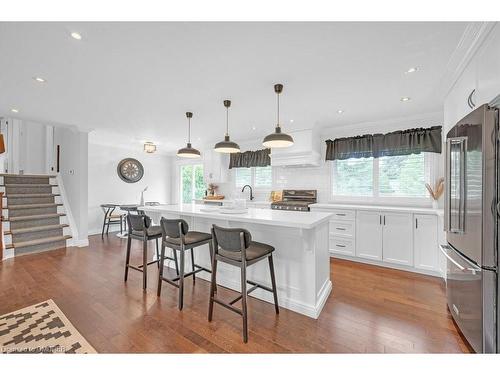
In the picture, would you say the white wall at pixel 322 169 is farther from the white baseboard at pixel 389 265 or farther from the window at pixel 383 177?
the white baseboard at pixel 389 265

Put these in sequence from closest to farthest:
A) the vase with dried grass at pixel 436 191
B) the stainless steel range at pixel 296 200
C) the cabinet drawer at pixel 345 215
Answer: the vase with dried grass at pixel 436 191 → the cabinet drawer at pixel 345 215 → the stainless steel range at pixel 296 200

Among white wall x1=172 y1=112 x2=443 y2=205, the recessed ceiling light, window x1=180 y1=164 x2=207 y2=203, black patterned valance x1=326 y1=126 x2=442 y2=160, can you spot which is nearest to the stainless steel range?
white wall x1=172 y1=112 x2=443 y2=205

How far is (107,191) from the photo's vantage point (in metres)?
6.16

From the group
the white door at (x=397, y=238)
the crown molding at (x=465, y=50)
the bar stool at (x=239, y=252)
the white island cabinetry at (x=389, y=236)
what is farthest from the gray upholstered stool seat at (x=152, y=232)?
the crown molding at (x=465, y=50)

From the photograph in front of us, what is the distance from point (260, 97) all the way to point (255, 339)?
2.72 meters

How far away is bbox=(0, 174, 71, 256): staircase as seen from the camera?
4109mm

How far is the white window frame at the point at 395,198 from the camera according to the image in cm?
360

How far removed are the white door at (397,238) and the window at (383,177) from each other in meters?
0.71

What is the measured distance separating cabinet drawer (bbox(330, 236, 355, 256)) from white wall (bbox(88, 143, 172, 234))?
5.78 metres

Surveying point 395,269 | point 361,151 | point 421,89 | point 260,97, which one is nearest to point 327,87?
point 260,97

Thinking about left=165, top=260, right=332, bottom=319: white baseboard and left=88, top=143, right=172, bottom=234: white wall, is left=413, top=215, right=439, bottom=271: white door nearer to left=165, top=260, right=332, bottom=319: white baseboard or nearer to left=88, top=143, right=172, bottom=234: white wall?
left=165, top=260, right=332, bottom=319: white baseboard

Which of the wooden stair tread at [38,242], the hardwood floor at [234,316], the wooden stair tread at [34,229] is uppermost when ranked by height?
the wooden stair tread at [34,229]

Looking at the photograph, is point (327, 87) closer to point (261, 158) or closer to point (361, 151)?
point (361, 151)

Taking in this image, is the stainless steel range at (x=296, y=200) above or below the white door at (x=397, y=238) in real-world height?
above
